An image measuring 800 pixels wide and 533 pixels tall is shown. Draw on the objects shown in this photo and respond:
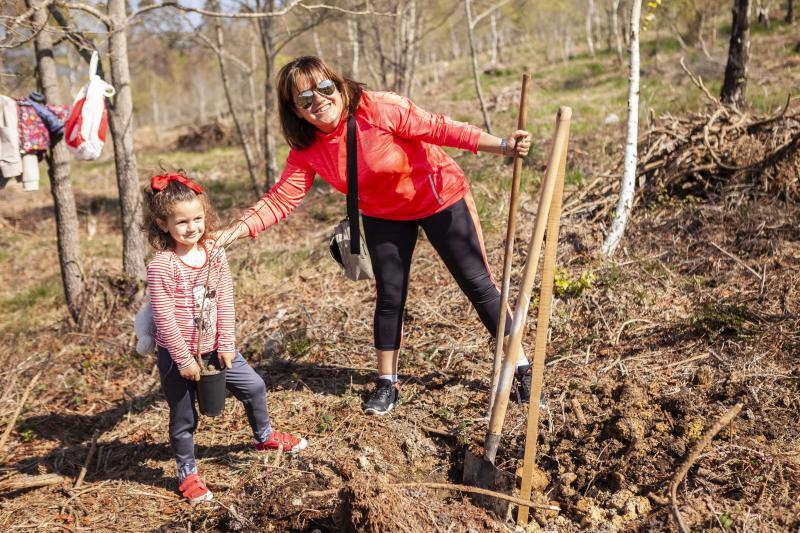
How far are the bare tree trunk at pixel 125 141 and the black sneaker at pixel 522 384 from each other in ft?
10.4

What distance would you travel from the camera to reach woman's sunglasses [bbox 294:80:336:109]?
240 cm

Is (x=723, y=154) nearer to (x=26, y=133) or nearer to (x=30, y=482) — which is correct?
(x=30, y=482)

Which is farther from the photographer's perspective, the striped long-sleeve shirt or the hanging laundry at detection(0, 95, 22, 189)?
the hanging laundry at detection(0, 95, 22, 189)

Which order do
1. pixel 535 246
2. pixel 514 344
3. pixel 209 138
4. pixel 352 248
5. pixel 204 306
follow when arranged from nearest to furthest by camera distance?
1. pixel 535 246
2. pixel 514 344
3. pixel 204 306
4. pixel 352 248
5. pixel 209 138

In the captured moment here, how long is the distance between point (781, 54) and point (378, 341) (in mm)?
14036

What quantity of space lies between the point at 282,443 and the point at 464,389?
107cm

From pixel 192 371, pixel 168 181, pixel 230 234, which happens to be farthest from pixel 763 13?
pixel 192 371

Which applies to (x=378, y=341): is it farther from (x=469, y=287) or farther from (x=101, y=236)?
(x=101, y=236)

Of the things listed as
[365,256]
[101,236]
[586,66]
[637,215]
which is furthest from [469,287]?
[586,66]

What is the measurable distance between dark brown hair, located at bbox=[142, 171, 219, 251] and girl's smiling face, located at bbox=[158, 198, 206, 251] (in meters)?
0.02

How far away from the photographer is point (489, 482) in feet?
7.98

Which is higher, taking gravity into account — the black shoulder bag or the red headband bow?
the red headband bow

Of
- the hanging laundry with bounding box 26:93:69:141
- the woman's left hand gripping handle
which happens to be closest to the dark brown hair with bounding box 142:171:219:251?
the woman's left hand gripping handle

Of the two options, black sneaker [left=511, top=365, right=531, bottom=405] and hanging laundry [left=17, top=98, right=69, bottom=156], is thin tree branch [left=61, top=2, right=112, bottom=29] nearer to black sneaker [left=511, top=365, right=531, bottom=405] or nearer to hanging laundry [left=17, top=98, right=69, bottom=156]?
hanging laundry [left=17, top=98, right=69, bottom=156]
